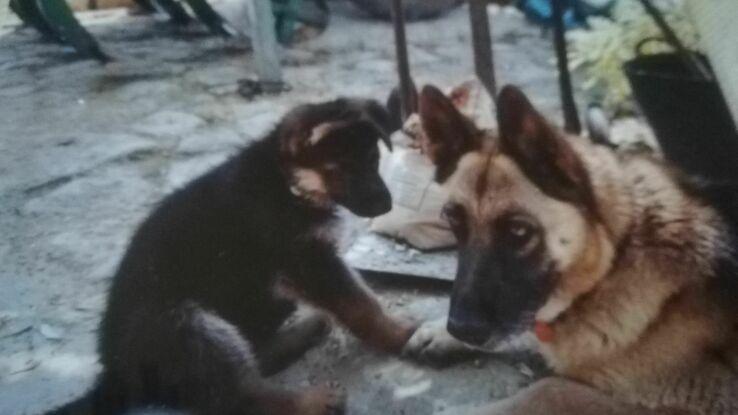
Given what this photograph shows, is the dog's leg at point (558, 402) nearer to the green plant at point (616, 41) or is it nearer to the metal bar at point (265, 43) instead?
the green plant at point (616, 41)

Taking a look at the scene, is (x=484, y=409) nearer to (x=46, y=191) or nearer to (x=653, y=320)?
(x=653, y=320)

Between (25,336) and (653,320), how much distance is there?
79 centimetres

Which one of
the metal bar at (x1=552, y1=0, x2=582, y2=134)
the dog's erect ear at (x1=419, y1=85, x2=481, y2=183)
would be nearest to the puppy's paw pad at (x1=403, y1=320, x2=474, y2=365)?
the dog's erect ear at (x1=419, y1=85, x2=481, y2=183)

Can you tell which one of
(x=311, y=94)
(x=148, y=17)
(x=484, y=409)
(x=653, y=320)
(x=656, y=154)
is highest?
(x=148, y=17)

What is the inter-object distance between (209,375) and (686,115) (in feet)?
2.45

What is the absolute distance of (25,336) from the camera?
1051 millimetres

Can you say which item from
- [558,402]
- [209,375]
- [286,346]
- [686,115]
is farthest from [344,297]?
[686,115]

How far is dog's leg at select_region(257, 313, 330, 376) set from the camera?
1.11 m

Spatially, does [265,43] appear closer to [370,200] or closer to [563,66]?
[370,200]

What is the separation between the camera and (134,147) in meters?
1.13

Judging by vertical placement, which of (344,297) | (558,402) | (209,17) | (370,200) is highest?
(209,17)

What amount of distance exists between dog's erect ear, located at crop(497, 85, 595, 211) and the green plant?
26 cm

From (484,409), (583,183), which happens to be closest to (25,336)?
(484,409)

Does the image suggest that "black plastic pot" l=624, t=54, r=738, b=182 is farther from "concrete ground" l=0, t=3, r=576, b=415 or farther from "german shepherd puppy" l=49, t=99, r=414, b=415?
"german shepherd puppy" l=49, t=99, r=414, b=415
